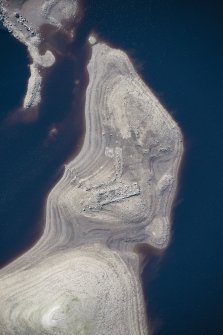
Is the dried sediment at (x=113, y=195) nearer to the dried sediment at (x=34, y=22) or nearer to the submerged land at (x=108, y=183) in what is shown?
the submerged land at (x=108, y=183)

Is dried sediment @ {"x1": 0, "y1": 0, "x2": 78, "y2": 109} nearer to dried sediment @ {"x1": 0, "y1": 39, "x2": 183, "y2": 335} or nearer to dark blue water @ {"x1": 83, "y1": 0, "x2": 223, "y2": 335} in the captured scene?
dried sediment @ {"x1": 0, "y1": 39, "x2": 183, "y2": 335}

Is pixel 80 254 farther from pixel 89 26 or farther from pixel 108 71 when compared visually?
pixel 89 26

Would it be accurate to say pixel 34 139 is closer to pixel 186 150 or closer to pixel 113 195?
pixel 113 195

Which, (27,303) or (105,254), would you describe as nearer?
(27,303)

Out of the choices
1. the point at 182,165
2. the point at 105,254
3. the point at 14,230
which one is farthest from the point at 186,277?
the point at 14,230

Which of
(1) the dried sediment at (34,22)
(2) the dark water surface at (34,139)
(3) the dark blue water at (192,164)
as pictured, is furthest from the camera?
(3) the dark blue water at (192,164)

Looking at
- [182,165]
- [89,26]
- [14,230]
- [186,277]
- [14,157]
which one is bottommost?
[186,277]

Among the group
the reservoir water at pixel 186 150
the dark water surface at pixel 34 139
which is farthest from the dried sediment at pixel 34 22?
the reservoir water at pixel 186 150
